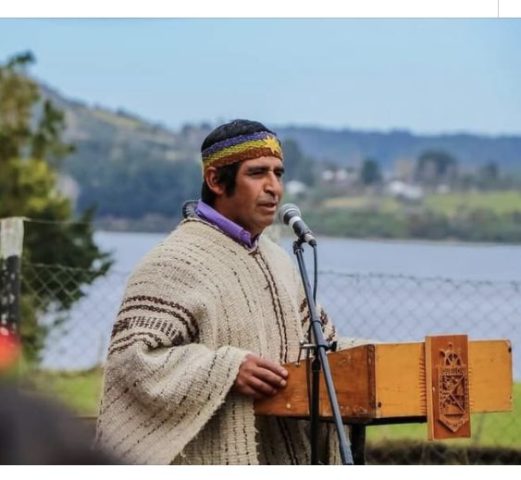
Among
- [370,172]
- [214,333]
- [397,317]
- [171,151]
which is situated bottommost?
[397,317]

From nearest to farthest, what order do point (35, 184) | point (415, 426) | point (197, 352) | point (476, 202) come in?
point (197, 352) → point (415, 426) → point (35, 184) → point (476, 202)

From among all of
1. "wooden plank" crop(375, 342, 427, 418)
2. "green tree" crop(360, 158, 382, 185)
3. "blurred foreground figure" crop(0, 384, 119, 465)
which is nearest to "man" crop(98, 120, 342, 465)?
"wooden plank" crop(375, 342, 427, 418)

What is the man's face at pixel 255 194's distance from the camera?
3.24 m

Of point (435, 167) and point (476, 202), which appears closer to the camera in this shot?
point (476, 202)

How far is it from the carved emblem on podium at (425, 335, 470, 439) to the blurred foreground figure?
7.34ft

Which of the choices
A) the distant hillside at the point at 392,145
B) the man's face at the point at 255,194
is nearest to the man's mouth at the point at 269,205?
the man's face at the point at 255,194

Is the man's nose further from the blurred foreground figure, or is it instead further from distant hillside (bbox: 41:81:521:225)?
distant hillside (bbox: 41:81:521:225)

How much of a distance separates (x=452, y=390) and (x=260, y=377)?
1.42ft

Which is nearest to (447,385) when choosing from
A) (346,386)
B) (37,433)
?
(346,386)

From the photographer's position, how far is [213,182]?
329cm

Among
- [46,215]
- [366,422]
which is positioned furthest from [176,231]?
[46,215]

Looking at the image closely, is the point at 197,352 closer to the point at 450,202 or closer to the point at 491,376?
the point at 491,376

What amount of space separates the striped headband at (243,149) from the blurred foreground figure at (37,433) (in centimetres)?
249

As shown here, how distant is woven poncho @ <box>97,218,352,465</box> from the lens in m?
3.11
